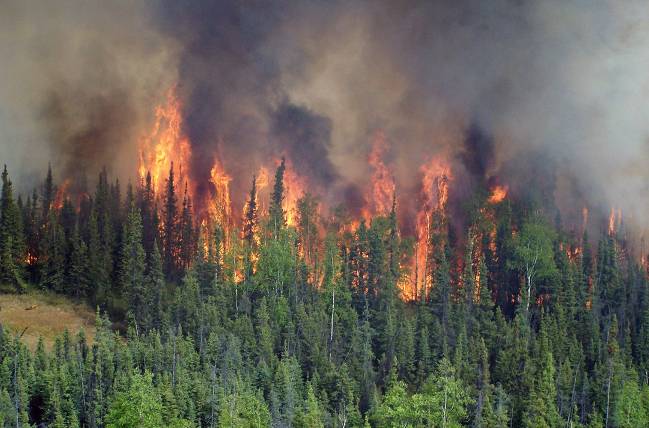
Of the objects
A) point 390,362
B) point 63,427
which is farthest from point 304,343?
point 63,427

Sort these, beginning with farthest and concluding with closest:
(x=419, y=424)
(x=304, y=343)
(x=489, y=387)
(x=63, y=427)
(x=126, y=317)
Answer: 1. (x=126, y=317)
2. (x=304, y=343)
3. (x=489, y=387)
4. (x=419, y=424)
5. (x=63, y=427)

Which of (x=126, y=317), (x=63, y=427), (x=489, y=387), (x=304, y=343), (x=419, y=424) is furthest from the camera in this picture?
(x=126, y=317)

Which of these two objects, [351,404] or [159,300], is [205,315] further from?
[351,404]

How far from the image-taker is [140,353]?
171 metres

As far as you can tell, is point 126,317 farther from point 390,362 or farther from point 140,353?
point 390,362

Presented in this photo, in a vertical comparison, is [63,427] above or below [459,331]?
below

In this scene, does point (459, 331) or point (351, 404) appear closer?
point (351, 404)

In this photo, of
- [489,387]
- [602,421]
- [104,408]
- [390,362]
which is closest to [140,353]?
[104,408]

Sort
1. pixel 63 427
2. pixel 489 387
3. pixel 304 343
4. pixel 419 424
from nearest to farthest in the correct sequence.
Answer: pixel 63 427, pixel 419 424, pixel 489 387, pixel 304 343

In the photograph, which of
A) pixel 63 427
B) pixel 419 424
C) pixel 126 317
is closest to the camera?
pixel 63 427

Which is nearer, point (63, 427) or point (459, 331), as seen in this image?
point (63, 427)

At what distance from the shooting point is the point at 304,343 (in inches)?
7298

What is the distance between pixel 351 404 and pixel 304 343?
2025 cm

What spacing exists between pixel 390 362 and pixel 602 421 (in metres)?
36.2
